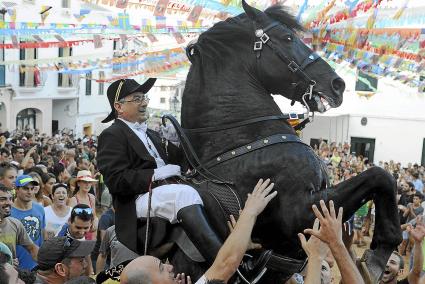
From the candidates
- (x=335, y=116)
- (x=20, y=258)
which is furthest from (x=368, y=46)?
(x=335, y=116)

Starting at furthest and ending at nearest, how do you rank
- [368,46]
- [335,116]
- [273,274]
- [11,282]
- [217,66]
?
[335,116]
[368,46]
[217,66]
[273,274]
[11,282]

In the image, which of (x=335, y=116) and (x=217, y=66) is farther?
(x=335, y=116)

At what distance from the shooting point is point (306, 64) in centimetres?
348

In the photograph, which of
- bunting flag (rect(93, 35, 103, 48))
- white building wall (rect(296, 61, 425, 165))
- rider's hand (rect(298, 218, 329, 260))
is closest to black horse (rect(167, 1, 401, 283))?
rider's hand (rect(298, 218, 329, 260))

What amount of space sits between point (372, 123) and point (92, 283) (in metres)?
29.1

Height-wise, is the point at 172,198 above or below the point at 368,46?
below

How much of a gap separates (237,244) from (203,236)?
1.13 feet

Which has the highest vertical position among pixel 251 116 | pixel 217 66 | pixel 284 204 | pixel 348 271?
pixel 217 66

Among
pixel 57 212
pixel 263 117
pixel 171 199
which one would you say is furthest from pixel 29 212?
pixel 263 117

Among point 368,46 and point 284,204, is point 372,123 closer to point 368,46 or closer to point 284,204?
point 368,46

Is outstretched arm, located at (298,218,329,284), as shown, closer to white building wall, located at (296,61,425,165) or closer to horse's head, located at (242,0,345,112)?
horse's head, located at (242,0,345,112)

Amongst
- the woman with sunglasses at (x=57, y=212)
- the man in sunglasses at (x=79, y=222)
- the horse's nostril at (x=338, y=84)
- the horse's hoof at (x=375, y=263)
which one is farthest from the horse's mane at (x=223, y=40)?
the woman with sunglasses at (x=57, y=212)

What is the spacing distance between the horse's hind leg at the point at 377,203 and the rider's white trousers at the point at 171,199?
784 millimetres

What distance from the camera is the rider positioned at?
3207 mm
